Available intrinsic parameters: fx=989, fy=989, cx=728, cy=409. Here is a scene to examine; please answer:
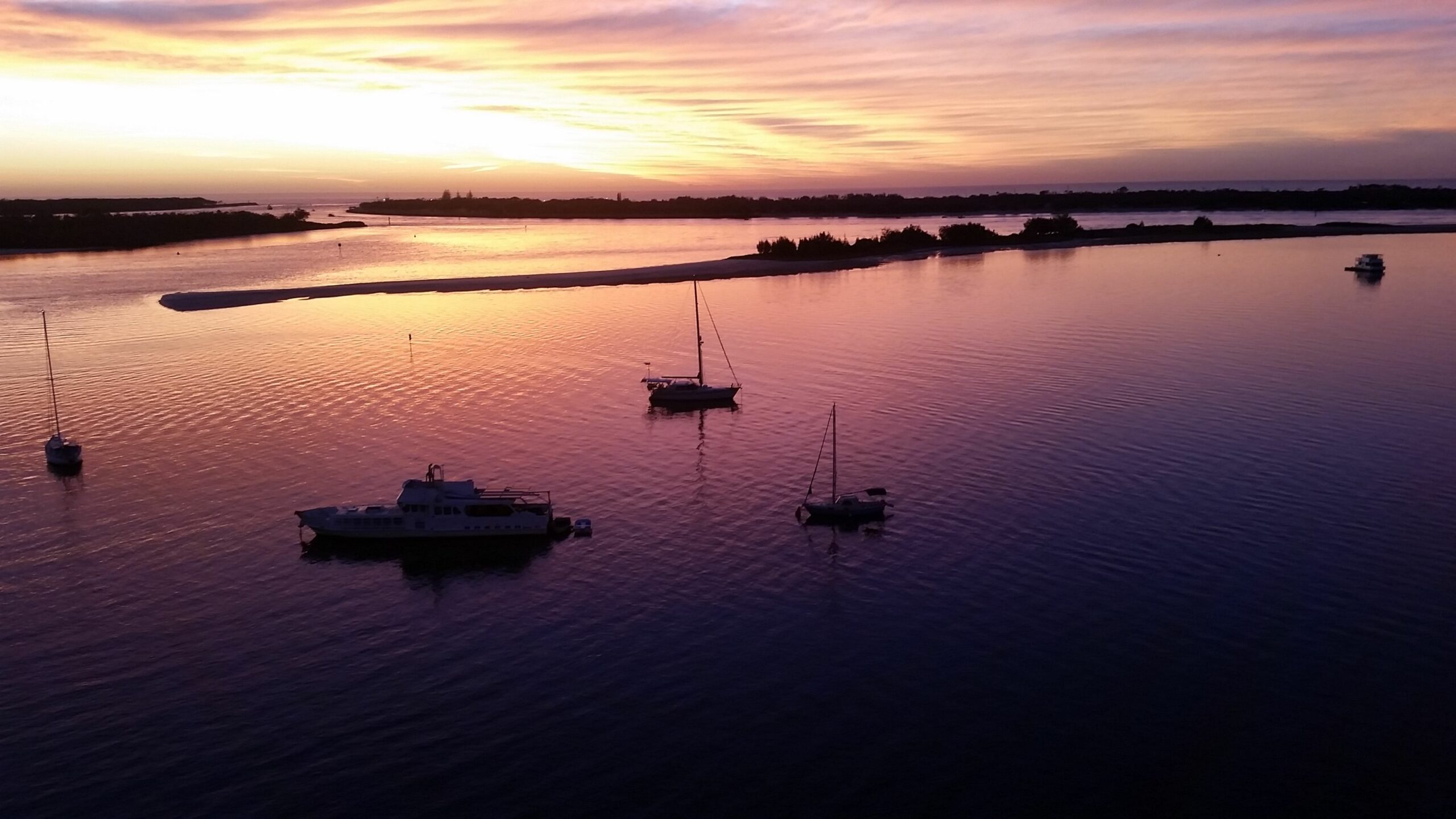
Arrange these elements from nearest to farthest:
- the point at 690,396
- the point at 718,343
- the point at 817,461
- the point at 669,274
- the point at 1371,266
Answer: the point at 817,461 < the point at 690,396 < the point at 718,343 < the point at 1371,266 < the point at 669,274

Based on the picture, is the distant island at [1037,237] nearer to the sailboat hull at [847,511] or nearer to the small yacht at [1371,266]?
the small yacht at [1371,266]

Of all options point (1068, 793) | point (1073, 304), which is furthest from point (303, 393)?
point (1073, 304)

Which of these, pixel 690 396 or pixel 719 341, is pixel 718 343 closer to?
pixel 719 341

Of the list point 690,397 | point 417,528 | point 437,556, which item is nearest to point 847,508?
point 437,556

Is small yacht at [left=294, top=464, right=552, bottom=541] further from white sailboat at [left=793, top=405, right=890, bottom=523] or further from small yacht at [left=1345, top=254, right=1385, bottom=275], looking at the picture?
small yacht at [left=1345, top=254, right=1385, bottom=275]

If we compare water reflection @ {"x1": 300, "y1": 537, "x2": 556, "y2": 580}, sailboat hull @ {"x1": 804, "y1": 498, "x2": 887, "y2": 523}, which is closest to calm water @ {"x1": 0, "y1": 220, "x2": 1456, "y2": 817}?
water reflection @ {"x1": 300, "y1": 537, "x2": 556, "y2": 580}

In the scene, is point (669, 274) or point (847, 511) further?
point (669, 274)
